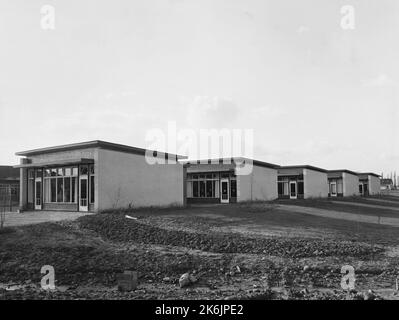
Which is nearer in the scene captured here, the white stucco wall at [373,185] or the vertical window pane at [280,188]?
the vertical window pane at [280,188]

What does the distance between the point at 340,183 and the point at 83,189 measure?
40.7m

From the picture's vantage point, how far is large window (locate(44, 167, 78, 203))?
2267cm

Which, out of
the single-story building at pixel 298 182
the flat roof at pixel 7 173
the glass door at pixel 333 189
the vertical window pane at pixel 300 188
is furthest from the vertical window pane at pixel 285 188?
the flat roof at pixel 7 173

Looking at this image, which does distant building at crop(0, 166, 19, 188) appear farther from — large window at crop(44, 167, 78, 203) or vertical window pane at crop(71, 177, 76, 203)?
vertical window pane at crop(71, 177, 76, 203)

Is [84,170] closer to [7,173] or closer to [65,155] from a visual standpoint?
[65,155]

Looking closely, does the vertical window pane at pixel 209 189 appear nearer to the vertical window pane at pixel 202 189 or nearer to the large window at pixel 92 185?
the vertical window pane at pixel 202 189

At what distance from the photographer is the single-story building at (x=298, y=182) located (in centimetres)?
4269

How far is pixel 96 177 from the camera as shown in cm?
2064

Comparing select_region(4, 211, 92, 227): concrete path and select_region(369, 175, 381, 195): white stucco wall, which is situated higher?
select_region(369, 175, 381, 195): white stucco wall

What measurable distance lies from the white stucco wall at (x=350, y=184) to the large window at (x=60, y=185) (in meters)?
40.2

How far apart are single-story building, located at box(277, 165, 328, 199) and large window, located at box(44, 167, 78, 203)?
83.1 feet

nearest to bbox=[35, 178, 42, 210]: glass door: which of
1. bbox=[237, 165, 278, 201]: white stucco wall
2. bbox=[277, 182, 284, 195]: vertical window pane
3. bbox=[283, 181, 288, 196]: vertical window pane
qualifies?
bbox=[237, 165, 278, 201]: white stucco wall

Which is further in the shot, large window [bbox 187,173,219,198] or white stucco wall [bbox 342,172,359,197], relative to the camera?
white stucco wall [bbox 342,172,359,197]

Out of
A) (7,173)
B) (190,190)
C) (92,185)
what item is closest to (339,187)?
(190,190)
